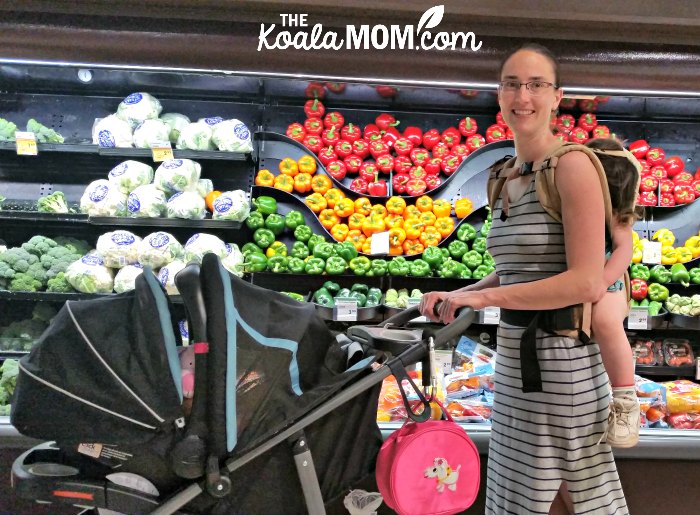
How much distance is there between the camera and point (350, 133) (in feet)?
11.8

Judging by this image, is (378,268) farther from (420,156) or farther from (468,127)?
(468,127)

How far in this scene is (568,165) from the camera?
130cm

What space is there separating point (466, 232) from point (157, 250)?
6.42 feet

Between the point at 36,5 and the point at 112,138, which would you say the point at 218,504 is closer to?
the point at 36,5

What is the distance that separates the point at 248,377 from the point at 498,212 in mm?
865

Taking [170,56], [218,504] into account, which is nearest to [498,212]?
[218,504]

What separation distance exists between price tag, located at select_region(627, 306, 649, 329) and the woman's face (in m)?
2.07

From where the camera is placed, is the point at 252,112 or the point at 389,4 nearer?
the point at 389,4

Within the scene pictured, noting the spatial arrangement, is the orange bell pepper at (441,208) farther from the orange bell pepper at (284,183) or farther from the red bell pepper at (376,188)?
the orange bell pepper at (284,183)

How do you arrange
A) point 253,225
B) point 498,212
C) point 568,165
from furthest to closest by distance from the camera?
1. point 253,225
2. point 498,212
3. point 568,165

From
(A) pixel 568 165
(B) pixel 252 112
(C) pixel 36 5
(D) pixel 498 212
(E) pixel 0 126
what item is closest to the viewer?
(A) pixel 568 165

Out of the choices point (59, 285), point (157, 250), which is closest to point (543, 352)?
point (157, 250)

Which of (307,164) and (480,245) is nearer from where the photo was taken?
(480,245)

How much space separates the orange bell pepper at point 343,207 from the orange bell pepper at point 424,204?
46 centimetres
